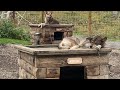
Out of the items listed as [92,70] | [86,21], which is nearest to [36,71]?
[92,70]

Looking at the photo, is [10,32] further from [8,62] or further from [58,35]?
[8,62]

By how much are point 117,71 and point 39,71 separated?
4387mm

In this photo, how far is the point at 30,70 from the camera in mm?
→ 4945

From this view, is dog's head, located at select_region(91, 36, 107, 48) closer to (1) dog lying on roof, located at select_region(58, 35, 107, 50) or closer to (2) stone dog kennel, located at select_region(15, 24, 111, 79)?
(1) dog lying on roof, located at select_region(58, 35, 107, 50)

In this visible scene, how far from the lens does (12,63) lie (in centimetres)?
928

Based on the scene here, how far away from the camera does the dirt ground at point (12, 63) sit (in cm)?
789

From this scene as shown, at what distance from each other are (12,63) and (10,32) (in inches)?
180

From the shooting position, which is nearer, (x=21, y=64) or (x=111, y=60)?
(x=21, y=64)

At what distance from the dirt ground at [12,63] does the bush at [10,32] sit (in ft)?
6.30

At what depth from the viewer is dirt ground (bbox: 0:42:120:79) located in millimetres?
7891

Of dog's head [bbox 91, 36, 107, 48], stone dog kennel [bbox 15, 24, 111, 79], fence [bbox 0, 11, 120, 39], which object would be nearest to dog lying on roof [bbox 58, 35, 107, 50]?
dog's head [bbox 91, 36, 107, 48]
